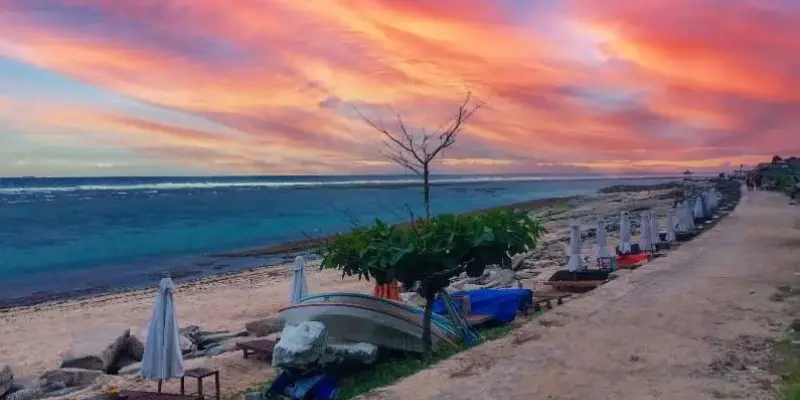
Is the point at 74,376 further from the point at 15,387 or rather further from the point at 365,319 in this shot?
the point at 365,319

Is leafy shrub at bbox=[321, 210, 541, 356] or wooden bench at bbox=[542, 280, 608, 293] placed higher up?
leafy shrub at bbox=[321, 210, 541, 356]

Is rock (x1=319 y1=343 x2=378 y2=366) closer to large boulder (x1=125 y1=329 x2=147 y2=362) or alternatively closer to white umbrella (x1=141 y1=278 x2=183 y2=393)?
white umbrella (x1=141 y1=278 x2=183 y2=393)

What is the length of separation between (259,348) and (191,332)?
3.42m

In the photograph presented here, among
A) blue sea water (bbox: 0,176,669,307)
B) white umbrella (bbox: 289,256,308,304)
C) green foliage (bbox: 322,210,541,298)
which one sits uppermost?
green foliage (bbox: 322,210,541,298)

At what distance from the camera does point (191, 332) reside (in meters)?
14.0

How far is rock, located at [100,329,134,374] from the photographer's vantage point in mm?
11797

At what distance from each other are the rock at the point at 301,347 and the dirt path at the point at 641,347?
4.73ft

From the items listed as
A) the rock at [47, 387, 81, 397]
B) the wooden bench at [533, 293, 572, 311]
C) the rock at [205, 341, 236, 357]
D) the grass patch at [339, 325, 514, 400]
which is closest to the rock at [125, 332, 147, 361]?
the rock at [205, 341, 236, 357]

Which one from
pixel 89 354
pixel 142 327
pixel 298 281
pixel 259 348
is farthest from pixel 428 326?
pixel 142 327

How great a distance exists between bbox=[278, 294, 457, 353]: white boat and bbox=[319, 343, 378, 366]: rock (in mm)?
277

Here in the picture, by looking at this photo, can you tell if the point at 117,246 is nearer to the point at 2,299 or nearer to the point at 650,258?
the point at 2,299

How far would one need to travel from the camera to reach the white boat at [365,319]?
1009 centimetres

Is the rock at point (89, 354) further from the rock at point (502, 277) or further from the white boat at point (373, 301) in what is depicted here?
the rock at point (502, 277)

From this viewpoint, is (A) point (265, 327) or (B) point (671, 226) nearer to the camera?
(A) point (265, 327)
